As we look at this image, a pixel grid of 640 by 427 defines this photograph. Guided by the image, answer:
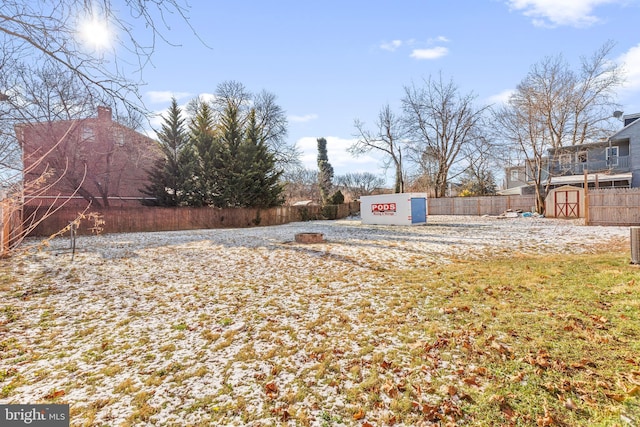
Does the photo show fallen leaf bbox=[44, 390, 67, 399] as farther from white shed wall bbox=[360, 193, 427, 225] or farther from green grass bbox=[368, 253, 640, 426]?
white shed wall bbox=[360, 193, 427, 225]

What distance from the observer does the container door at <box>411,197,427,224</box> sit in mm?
18345

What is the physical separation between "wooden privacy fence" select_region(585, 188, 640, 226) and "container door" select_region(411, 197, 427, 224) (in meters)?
8.01

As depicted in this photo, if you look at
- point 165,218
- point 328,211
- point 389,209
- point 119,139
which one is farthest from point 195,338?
point 328,211

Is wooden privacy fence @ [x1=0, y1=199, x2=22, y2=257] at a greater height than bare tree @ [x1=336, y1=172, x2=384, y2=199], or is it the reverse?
bare tree @ [x1=336, y1=172, x2=384, y2=199]

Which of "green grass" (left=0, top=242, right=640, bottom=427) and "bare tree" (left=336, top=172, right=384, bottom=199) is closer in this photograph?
"green grass" (left=0, top=242, right=640, bottom=427)

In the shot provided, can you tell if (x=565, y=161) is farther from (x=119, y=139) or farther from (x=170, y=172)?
(x=119, y=139)

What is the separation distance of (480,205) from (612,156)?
10461 millimetres

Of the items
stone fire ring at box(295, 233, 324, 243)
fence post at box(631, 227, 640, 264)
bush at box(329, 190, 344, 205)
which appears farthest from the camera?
bush at box(329, 190, 344, 205)

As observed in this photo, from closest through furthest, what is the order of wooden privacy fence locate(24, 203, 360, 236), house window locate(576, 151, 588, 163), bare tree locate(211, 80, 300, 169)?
1. wooden privacy fence locate(24, 203, 360, 236)
2. house window locate(576, 151, 588, 163)
3. bare tree locate(211, 80, 300, 169)

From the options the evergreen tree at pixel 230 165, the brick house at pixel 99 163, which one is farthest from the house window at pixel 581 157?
the brick house at pixel 99 163

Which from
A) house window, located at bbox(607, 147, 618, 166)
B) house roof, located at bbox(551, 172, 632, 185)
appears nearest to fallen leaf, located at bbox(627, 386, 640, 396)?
house roof, located at bbox(551, 172, 632, 185)

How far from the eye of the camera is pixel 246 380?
9.01 ft

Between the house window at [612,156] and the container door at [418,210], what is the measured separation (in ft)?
59.0

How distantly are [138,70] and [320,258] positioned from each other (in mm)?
6926
